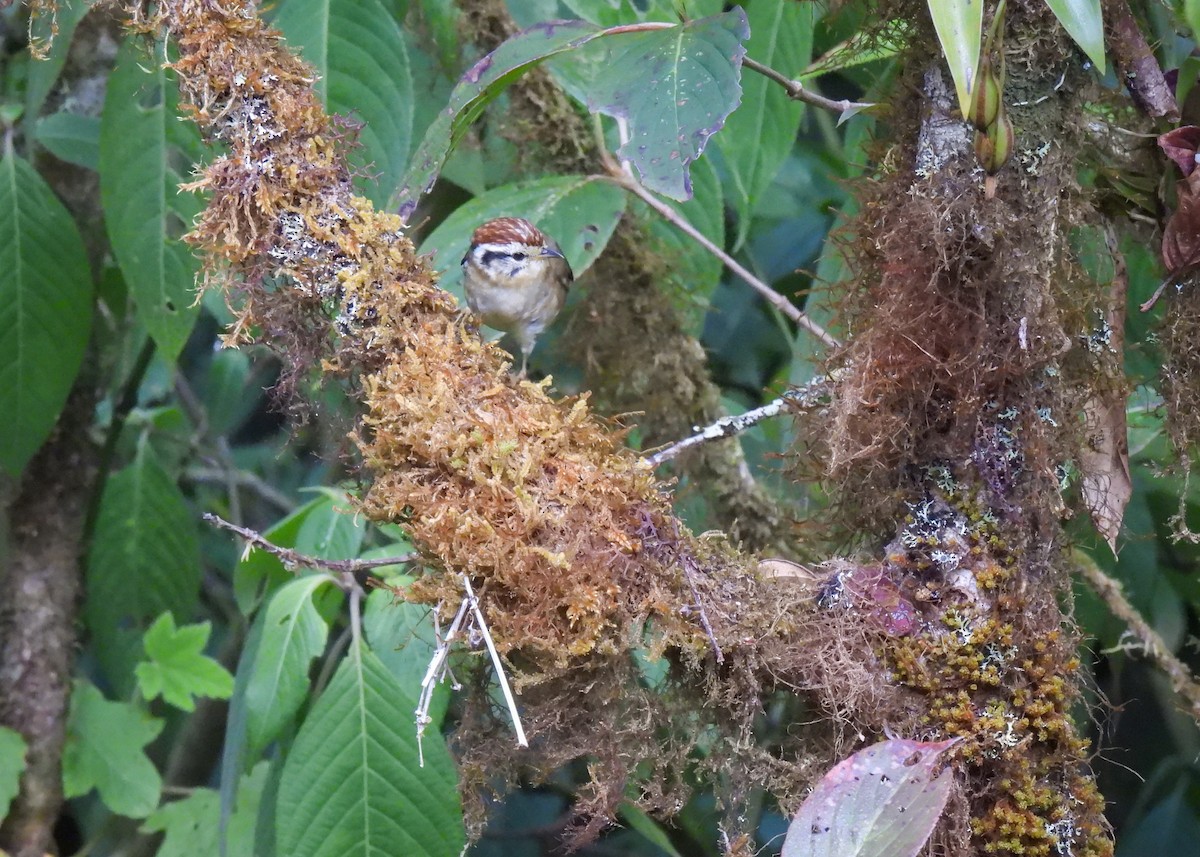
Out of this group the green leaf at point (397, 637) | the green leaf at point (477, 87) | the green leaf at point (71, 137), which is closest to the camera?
the green leaf at point (477, 87)

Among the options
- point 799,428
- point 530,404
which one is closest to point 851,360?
point 799,428

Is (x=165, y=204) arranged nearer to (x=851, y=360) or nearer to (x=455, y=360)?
(x=455, y=360)

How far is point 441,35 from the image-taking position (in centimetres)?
251

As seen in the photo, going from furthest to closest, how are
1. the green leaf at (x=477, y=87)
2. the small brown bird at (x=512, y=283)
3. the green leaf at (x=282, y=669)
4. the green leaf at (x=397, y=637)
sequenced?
1. the small brown bird at (x=512, y=283)
2. the green leaf at (x=397, y=637)
3. the green leaf at (x=282, y=669)
4. the green leaf at (x=477, y=87)

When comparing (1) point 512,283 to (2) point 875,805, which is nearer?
(2) point 875,805

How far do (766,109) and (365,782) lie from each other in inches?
62.8

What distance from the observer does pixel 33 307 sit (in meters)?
2.45

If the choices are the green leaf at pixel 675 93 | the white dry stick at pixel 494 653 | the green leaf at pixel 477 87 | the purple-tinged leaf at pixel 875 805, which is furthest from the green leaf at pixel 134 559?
the purple-tinged leaf at pixel 875 805

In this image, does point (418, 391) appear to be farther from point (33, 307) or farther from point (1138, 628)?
point (1138, 628)

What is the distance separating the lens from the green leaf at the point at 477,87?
1704 mm

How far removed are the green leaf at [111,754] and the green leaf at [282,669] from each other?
0.74 meters

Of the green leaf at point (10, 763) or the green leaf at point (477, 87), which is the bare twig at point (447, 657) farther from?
the green leaf at point (10, 763)

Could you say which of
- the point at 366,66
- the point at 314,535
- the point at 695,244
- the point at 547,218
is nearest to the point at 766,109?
the point at 695,244

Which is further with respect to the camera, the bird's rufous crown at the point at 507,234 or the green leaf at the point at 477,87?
the bird's rufous crown at the point at 507,234
